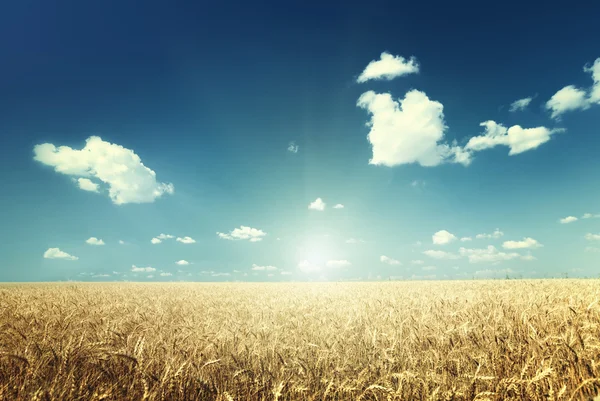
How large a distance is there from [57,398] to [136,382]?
66 centimetres

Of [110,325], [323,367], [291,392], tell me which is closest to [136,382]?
[291,392]

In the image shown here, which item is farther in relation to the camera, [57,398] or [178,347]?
[178,347]

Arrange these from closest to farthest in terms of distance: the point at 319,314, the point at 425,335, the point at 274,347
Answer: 1. the point at 274,347
2. the point at 425,335
3. the point at 319,314

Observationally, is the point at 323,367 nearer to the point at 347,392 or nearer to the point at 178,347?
the point at 347,392

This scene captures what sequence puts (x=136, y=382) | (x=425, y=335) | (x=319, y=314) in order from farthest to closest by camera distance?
1. (x=319, y=314)
2. (x=425, y=335)
3. (x=136, y=382)

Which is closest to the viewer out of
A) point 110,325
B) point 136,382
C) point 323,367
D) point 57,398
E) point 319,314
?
point 57,398

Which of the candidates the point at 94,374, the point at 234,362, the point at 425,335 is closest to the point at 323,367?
the point at 234,362

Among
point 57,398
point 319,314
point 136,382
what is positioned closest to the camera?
point 57,398

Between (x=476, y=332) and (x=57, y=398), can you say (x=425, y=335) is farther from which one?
(x=57, y=398)

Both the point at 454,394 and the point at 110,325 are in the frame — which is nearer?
the point at 454,394

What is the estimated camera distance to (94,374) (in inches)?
130

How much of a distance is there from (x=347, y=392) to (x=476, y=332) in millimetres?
2693

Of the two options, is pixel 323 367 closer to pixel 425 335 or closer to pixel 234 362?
pixel 234 362

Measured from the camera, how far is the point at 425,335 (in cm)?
465
